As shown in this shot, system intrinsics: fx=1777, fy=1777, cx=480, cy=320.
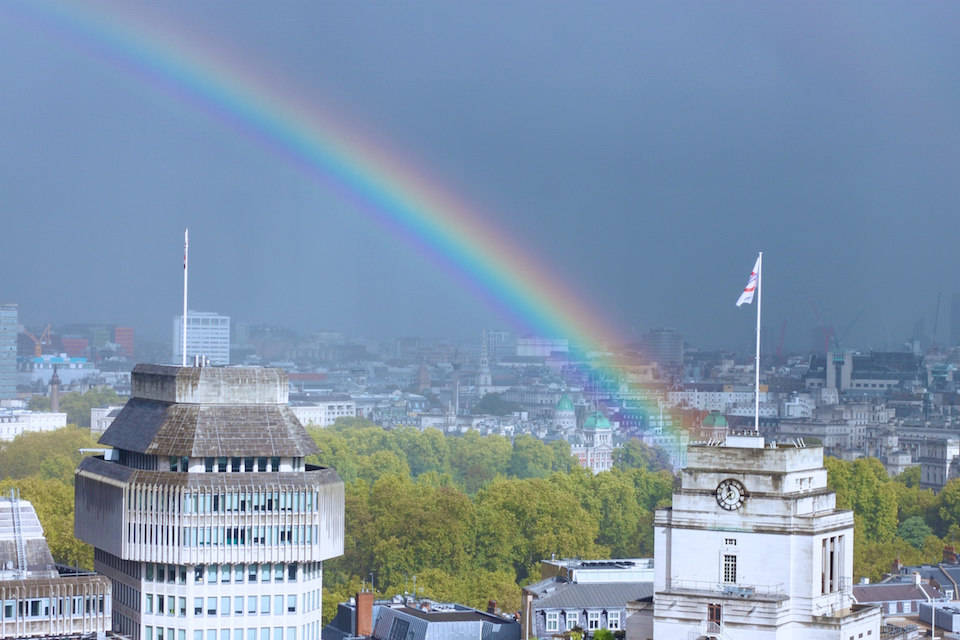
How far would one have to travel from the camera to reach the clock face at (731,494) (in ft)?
262

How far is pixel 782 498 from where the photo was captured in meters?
78.9

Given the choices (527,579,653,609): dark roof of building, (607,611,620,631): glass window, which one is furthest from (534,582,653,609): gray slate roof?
(607,611,620,631): glass window

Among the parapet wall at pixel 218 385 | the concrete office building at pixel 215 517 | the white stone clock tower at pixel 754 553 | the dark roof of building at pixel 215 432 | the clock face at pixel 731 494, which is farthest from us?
the parapet wall at pixel 218 385

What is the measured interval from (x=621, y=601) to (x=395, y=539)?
48243mm

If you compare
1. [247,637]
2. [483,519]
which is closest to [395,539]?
[483,519]

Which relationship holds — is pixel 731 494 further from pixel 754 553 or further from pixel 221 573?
pixel 221 573

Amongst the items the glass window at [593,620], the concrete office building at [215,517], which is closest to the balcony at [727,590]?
the concrete office building at [215,517]

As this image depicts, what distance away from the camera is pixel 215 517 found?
94.7 meters

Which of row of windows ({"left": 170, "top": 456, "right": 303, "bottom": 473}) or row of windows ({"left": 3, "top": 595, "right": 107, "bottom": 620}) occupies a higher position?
row of windows ({"left": 170, "top": 456, "right": 303, "bottom": 473})

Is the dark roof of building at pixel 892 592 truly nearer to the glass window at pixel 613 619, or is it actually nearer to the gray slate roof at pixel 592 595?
the gray slate roof at pixel 592 595

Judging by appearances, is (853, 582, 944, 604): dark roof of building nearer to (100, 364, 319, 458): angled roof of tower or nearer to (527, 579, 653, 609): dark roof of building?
(527, 579, 653, 609): dark roof of building

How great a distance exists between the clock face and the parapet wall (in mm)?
30624

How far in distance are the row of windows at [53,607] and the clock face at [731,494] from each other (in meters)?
30.6

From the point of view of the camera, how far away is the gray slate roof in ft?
360
